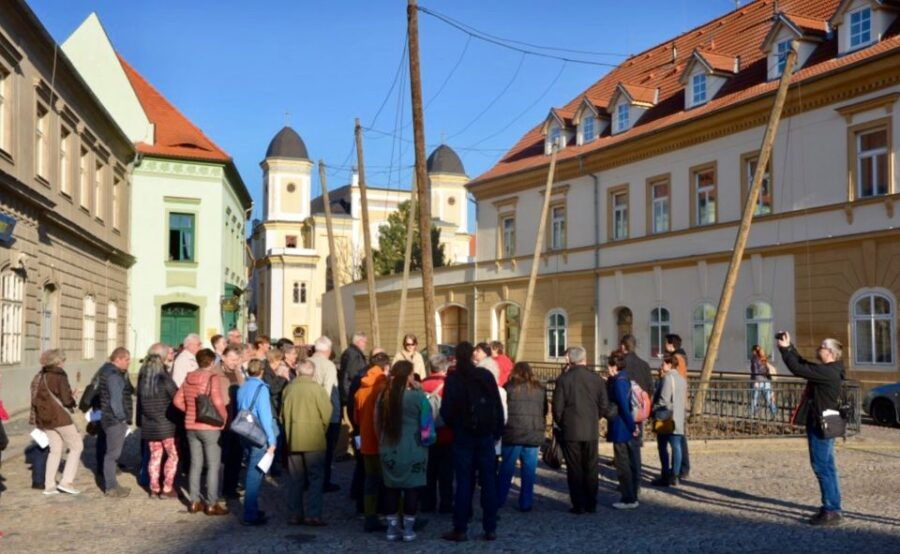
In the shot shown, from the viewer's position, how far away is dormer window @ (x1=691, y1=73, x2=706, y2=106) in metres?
30.0

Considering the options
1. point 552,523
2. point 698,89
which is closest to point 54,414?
point 552,523

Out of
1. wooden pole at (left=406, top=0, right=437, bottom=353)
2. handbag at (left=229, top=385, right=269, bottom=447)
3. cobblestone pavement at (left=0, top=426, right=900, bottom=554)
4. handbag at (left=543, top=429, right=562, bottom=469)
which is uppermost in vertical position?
wooden pole at (left=406, top=0, right=437, bottom=353)

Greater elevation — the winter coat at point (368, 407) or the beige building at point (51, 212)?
the beige building at point (51, 212)

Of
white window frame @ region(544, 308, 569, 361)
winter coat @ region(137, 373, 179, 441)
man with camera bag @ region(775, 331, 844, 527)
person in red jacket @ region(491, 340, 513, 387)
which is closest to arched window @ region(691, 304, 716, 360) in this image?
white window frame @ region(544, 308, 569, 361)

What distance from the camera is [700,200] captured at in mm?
29250

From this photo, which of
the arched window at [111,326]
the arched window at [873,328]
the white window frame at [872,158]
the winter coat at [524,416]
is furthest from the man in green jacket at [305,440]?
the arched window at [111,326]

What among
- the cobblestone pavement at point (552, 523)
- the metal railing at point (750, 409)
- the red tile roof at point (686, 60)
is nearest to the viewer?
the cobblestone pavement at point (552, 523)

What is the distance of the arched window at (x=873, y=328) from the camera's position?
22.7 metres

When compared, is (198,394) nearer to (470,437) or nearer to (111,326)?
(470,437)

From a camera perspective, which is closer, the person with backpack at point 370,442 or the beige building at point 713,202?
the person with backpack at point 370,442

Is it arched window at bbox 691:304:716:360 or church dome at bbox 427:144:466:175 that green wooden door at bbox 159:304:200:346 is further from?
church dome at bbox 427:144:466:175

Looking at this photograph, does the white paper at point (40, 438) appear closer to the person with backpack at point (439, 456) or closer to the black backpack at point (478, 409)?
Answer: the person with backpack at point (439, 456)

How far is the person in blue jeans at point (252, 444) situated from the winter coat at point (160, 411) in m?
1.52

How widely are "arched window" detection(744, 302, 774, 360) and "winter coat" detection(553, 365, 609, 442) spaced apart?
57.4ft
